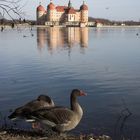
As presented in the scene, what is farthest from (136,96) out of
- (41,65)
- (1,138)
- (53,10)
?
(53,10)

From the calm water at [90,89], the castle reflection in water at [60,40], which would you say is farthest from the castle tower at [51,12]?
the calm water at [90,89]

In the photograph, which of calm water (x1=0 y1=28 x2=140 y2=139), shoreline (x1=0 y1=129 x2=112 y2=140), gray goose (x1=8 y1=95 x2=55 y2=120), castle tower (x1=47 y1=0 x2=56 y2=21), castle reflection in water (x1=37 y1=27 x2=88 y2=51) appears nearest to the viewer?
shoreline (x1=0 y1=129 x2=112 y2=140)

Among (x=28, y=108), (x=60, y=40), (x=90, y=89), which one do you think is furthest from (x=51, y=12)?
(x=28, y=108)

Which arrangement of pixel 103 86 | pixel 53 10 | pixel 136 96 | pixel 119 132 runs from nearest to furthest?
pixel 119 132 → pixel 136 96 → pixel 103 86 → pixel 53 10

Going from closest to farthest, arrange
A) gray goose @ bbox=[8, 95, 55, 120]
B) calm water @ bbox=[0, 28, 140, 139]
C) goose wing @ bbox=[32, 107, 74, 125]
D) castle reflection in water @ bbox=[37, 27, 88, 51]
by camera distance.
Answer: goose wing @ bbox=[32, 107, 74, 125] < gray goose @ bbox=[8, 95, 55, 120] < calm water @ bbox=[0, 28, 140, 139] < castle reflection in water @ bbox=[37, 27, 88, 51]

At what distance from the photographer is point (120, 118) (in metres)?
12.8

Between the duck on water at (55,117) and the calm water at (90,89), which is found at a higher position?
the duck on water at (55,117)

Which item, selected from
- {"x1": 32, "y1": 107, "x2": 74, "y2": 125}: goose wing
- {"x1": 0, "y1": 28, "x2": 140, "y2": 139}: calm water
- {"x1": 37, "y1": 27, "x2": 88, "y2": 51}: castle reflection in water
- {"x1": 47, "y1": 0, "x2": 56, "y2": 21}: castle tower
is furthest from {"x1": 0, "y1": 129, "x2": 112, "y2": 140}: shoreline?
{"x1": 47, "y1": 0, "x2": 56, "y2": 21}: castle tower

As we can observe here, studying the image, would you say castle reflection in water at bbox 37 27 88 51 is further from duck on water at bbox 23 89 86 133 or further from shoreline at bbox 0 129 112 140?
duck on water at bbox 23 89 86 133

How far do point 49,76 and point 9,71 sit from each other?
3.95m

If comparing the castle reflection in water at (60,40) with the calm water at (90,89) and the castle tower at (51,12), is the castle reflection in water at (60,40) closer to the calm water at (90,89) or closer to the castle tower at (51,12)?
the calm water at (90,89)

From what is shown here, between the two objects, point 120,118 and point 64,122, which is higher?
point 64,122

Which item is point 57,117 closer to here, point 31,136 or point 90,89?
Answer: point 31,136

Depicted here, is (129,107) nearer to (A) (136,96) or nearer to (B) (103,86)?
(A) (136,96)
